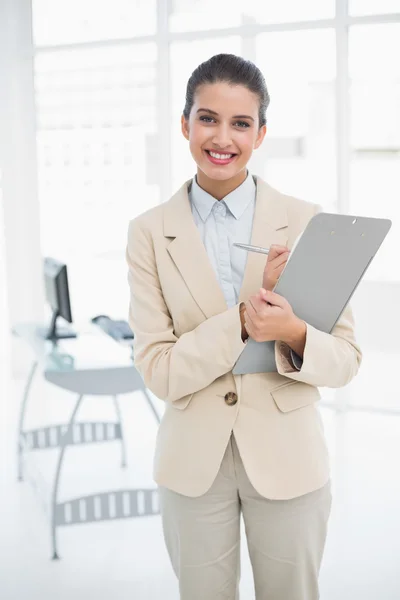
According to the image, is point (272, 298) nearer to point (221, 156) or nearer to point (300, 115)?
point (221, 156)

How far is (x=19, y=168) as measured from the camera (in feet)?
18.1

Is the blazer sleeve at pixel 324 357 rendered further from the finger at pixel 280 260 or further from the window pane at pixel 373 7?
the window pane at pixel 373 7

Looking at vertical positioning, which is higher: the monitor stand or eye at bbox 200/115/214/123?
eye at bbox 200/115/214/123

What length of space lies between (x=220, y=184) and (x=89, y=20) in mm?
4416

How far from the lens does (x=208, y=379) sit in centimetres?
137

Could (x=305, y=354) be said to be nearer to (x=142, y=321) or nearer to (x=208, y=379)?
(x=208, y=379)

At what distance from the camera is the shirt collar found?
146 cm

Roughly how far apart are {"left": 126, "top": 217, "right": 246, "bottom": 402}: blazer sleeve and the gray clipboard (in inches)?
2.2

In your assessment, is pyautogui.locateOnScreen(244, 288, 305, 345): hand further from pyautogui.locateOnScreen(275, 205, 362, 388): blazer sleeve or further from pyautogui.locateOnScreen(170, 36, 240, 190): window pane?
pyautogui.locateOnScreen(170, 36, 240, 190): window pane

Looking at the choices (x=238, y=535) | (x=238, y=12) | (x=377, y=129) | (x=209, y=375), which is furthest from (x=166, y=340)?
(x=238, y=12)

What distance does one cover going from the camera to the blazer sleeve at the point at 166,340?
1343 millimetres

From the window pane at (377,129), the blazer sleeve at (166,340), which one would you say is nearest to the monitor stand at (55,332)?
the window pane at (377,129)

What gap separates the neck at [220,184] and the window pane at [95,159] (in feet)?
12.9

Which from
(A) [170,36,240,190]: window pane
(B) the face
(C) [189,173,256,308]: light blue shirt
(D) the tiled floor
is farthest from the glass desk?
(A) [170,36,240,190]: window pane
